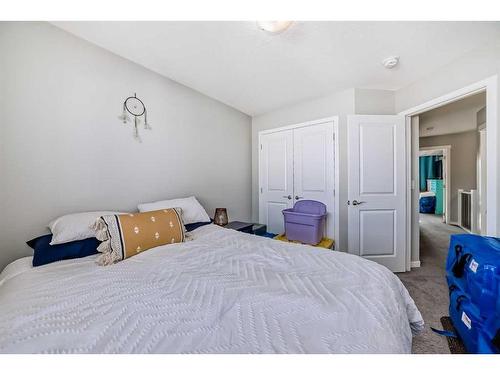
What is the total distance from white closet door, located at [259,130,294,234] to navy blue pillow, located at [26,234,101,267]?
226cm

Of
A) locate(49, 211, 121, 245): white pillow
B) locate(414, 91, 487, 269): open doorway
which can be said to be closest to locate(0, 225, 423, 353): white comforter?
locate(49, 211, 121, 245): white pillow

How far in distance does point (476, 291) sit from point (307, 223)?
1330 millimetres

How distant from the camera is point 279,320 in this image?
2.52 feet

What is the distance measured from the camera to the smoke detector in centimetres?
189

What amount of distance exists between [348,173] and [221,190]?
5.46ft

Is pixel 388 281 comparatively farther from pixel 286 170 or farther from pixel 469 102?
pixel 469 102

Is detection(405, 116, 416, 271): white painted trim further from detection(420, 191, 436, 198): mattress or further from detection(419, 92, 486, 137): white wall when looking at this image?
detection(420, 191, 436, 198): mattress

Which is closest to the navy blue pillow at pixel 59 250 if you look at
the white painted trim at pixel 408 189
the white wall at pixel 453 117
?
the white painted trim at pixel 408 189

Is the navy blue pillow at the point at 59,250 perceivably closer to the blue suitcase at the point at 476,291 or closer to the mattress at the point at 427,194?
the blue suitcase at the point at 476,291

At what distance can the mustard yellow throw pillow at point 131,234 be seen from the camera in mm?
1369

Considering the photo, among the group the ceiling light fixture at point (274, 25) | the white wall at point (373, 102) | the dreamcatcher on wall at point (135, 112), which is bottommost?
the dreamcatcher on wall at point (135, 112)

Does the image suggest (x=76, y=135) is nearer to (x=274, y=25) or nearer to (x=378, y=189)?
(x=274, y=25)

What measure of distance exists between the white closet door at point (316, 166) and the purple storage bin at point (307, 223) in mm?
314

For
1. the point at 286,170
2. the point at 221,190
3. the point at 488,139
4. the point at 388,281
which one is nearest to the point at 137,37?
the point at 221,190
